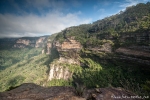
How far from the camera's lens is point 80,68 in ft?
180

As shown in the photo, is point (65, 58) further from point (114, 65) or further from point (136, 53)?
point (136, 53)

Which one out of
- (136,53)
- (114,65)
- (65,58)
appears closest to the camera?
(136,53)

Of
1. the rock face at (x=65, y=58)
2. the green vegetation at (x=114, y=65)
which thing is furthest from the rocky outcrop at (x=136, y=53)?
the rock face at (x=65, y=58)

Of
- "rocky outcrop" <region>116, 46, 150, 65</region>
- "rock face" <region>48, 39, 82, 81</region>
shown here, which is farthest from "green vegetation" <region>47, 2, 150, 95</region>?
"rock face" <region>48, 39, 82, 81</region>

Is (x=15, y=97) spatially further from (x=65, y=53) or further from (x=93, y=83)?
(x=65, y=53)

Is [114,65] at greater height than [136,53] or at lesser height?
lesser

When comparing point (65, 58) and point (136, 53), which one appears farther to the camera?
point (65, 58)

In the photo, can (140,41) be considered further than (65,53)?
No

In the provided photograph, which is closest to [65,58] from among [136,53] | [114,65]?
[114,65]

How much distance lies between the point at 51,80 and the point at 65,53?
682 inches

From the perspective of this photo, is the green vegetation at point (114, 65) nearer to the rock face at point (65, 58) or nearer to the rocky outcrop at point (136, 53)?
the rocky outcrop at point (136, 53)

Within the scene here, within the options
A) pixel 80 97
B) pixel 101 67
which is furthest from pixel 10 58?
pixel 80 97

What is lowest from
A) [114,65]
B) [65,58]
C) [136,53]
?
[114,65]

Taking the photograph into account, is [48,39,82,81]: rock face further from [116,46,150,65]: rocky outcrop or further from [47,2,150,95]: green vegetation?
[116,46,150,65]: rocky outcrop
